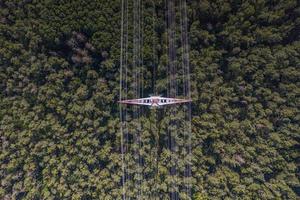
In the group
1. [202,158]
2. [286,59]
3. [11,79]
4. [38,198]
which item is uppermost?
[286,59]

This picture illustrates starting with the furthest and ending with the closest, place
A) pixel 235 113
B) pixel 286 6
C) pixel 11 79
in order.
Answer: pixel 11 79
pixel 235 113
pixel 286 6

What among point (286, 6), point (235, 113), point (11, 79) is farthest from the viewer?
point (11, 79)

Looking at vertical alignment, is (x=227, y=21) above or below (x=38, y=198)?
above

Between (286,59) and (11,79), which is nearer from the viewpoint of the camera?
(286,59)

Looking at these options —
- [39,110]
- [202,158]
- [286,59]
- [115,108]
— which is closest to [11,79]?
[39,110]

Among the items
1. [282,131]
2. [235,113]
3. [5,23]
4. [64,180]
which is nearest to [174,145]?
[235,113]

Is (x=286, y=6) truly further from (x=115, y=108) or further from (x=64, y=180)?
(x=64, y=180)
